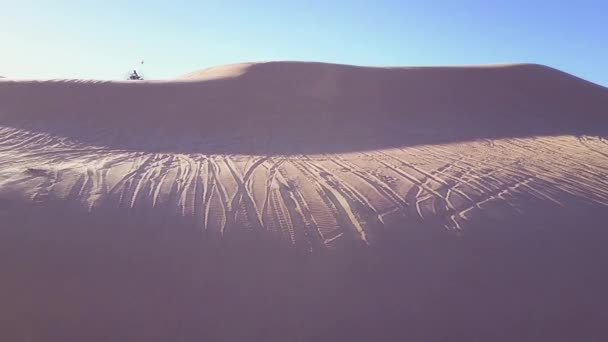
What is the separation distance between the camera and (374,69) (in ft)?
55.0

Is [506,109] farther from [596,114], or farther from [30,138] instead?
[30,138]

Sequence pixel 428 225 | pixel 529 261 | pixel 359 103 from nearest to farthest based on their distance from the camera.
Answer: pixel 529 261 < pixel 428 225 < pixel 359 103

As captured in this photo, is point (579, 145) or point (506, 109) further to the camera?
point (506, 109)

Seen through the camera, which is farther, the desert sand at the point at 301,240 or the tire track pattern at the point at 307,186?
the tire track pattern at the point at 307,186

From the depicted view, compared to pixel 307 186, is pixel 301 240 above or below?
below

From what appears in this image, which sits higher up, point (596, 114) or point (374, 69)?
point (374, 69)

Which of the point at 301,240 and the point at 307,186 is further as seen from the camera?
the point at 307,186

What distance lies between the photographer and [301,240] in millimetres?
4977

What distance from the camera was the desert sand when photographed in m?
4.14

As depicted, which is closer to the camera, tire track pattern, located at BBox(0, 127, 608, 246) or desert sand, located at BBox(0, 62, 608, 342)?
desert sand, located at BBox(0, 62, 608, 342)

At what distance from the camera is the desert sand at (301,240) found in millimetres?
4141

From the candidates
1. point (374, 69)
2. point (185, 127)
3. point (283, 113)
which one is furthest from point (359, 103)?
point (185, 127)

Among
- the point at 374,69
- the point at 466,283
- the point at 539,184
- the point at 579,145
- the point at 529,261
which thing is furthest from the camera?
the point at 374,69

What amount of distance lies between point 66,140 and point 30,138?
0.71 metres
